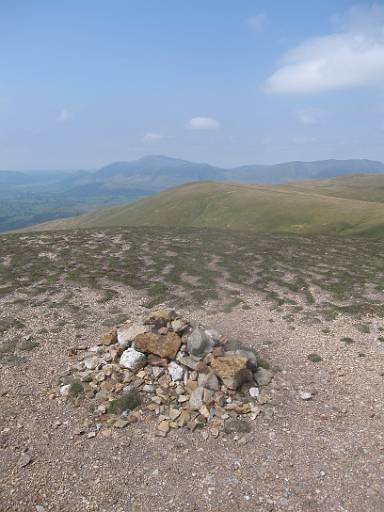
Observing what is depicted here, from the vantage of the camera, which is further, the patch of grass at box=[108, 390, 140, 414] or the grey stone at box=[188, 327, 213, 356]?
the grey stone at box=[188, 327, 213, 356]

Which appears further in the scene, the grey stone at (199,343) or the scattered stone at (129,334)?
the scattered stone at (129,334)

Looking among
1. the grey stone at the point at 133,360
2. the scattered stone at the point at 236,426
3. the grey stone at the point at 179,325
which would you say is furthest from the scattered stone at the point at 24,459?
the grey stone at the point at 179,325

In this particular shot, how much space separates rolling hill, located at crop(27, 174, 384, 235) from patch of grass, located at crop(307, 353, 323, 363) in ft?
177

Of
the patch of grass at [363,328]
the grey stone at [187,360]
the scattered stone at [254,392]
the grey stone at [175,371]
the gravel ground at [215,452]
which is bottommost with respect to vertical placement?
the gravel ground at [215,452]

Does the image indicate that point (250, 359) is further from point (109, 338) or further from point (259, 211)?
point (259, 211)

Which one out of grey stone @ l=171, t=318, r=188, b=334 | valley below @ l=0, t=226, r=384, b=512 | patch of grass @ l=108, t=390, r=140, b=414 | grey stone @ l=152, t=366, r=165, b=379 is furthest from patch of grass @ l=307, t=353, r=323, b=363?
patch of grass @ l=108, t=390, r=140, b=414

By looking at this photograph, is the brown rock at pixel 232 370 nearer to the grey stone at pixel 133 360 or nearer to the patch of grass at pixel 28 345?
the grey stone at pixel 133 360

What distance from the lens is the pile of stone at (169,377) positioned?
1617cm

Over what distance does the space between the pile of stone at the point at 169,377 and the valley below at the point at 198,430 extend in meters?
0.62

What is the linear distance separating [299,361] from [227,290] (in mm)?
10973

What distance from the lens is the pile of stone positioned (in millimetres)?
16172

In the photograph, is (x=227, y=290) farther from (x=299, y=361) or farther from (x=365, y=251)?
(x=365, y=251)

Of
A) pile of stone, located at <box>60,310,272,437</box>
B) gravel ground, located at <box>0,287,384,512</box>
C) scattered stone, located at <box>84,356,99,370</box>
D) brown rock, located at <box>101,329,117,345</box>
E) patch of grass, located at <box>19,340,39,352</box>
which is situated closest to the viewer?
gravel ground, located at <box>0,287,384,512</box>

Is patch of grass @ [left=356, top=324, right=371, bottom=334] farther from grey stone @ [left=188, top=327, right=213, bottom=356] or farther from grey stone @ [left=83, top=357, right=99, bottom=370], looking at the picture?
grey stone @ [left=83, top=357, right=99, bottom=370]
